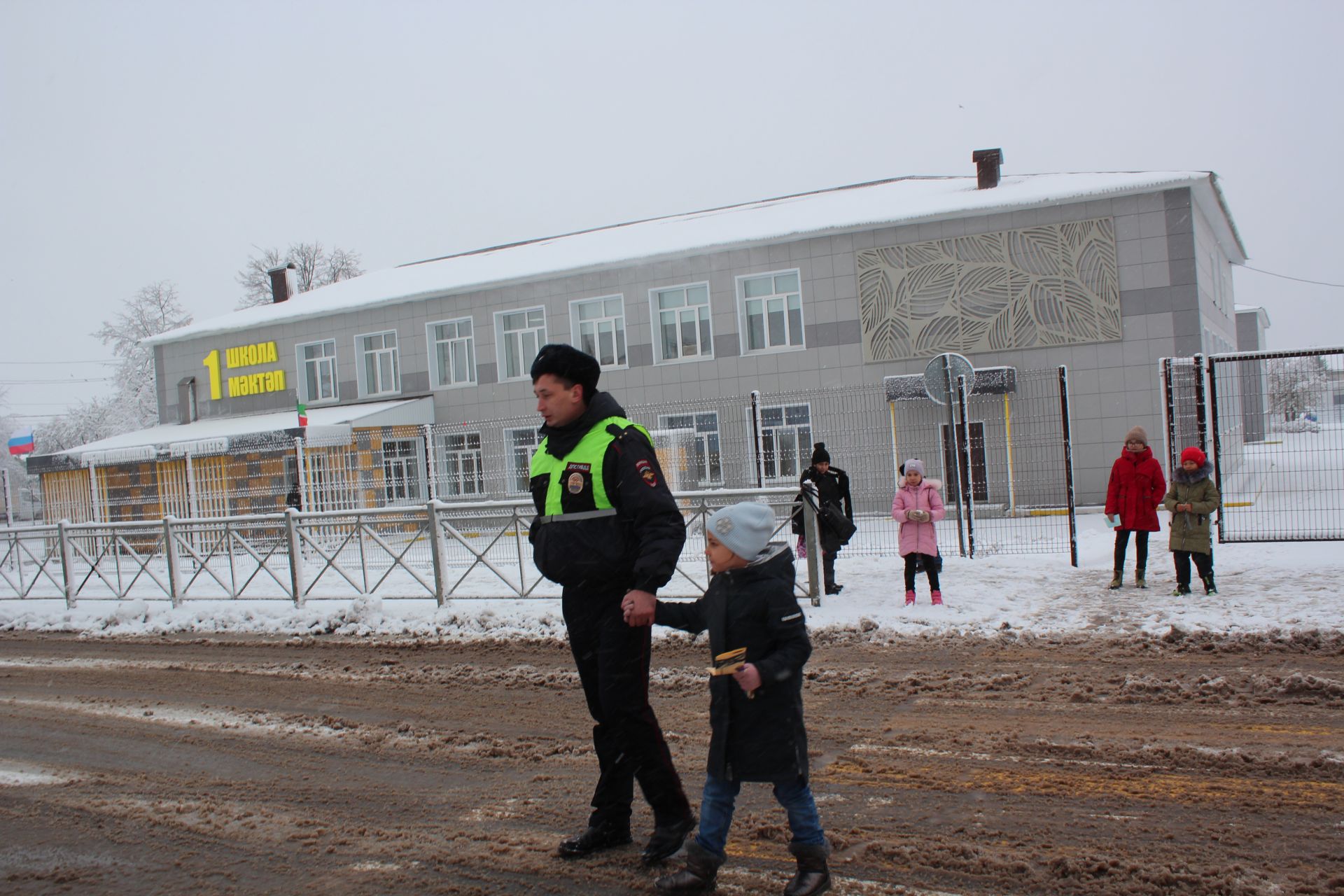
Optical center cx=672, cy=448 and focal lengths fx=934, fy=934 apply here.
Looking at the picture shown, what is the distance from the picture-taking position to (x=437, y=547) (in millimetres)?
10898

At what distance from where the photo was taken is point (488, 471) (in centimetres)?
1436

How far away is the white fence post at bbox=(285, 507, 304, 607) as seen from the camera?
1170cm

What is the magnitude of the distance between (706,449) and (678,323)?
9.74 metres

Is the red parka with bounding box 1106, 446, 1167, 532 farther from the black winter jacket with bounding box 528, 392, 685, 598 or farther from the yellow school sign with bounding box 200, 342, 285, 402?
the yellow school sign with bounding box 200, 342, 285, 402

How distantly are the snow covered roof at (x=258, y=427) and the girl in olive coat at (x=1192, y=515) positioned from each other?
60.2 feet

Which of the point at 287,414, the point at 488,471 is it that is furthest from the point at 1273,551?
the point at 287,414

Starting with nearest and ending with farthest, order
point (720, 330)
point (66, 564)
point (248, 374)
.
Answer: point (66, 564) < point (720, 330) < point (248, 374)

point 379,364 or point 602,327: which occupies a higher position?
point 602,327

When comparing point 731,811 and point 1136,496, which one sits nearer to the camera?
point 731,811

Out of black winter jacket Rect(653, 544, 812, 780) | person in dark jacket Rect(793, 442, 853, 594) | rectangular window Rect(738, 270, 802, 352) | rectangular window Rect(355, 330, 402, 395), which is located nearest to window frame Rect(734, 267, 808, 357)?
rectangular window Rect(738, 270, 802, 352)

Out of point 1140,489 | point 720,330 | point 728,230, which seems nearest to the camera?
point 1140,489

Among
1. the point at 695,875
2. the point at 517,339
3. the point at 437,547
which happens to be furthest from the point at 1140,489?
the point at 517,339

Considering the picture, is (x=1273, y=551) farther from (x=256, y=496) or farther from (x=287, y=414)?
(x=287, y=414)

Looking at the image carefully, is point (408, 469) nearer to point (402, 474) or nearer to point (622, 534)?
point (402, 474)
